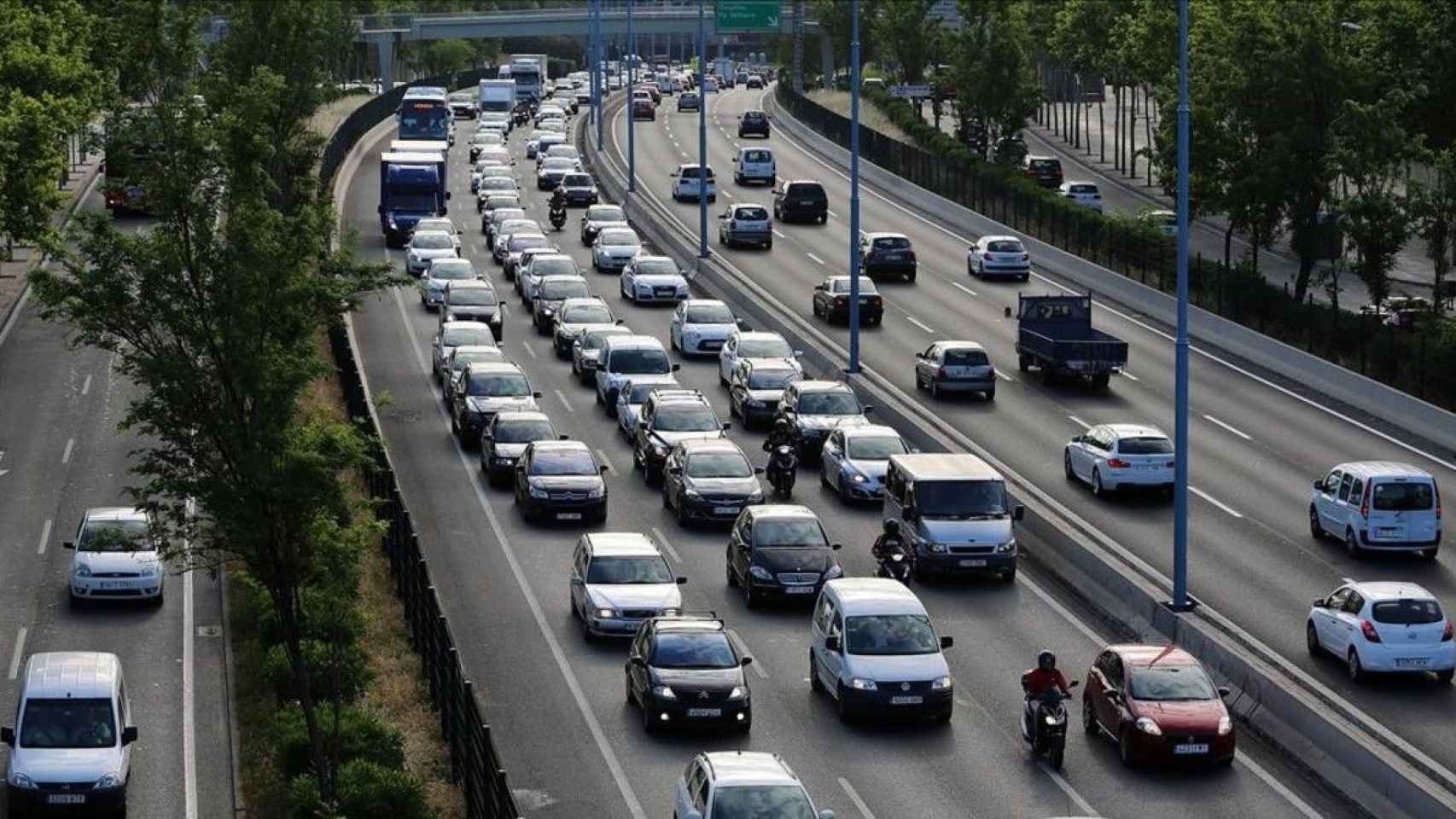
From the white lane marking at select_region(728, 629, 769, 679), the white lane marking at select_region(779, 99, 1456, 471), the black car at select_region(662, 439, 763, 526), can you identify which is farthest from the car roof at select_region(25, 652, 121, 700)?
the white lane marking at select_region(779, 99, 1456, 471)

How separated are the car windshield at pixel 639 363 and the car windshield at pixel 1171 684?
2572 cm

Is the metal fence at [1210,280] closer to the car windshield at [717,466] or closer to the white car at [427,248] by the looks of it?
the car windshield at [717,466]

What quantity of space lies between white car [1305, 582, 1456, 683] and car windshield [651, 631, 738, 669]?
916cm

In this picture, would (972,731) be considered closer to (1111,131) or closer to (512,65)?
(1111,131)

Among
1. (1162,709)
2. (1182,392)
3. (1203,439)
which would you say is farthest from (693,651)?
(1203,439)

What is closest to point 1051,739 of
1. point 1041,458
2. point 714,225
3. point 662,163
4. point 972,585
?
point 972,585

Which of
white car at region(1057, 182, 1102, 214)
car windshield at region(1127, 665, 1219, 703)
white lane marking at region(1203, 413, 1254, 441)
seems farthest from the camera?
white car at region(1057, 182, 1102, 214)

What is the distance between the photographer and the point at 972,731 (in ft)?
111

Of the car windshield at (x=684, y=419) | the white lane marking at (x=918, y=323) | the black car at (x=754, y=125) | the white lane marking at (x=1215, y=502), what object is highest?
the black car at (x=754, y=125)

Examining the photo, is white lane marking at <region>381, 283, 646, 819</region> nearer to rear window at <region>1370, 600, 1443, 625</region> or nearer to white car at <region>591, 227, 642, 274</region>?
rear window at <region>1370, 600, 1443, 625</region>

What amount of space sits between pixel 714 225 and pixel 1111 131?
61.6 m

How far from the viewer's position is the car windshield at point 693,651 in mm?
33219

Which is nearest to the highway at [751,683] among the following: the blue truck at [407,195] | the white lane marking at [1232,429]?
the white lane marking at [1232,429]

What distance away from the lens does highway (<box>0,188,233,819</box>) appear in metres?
33.4
